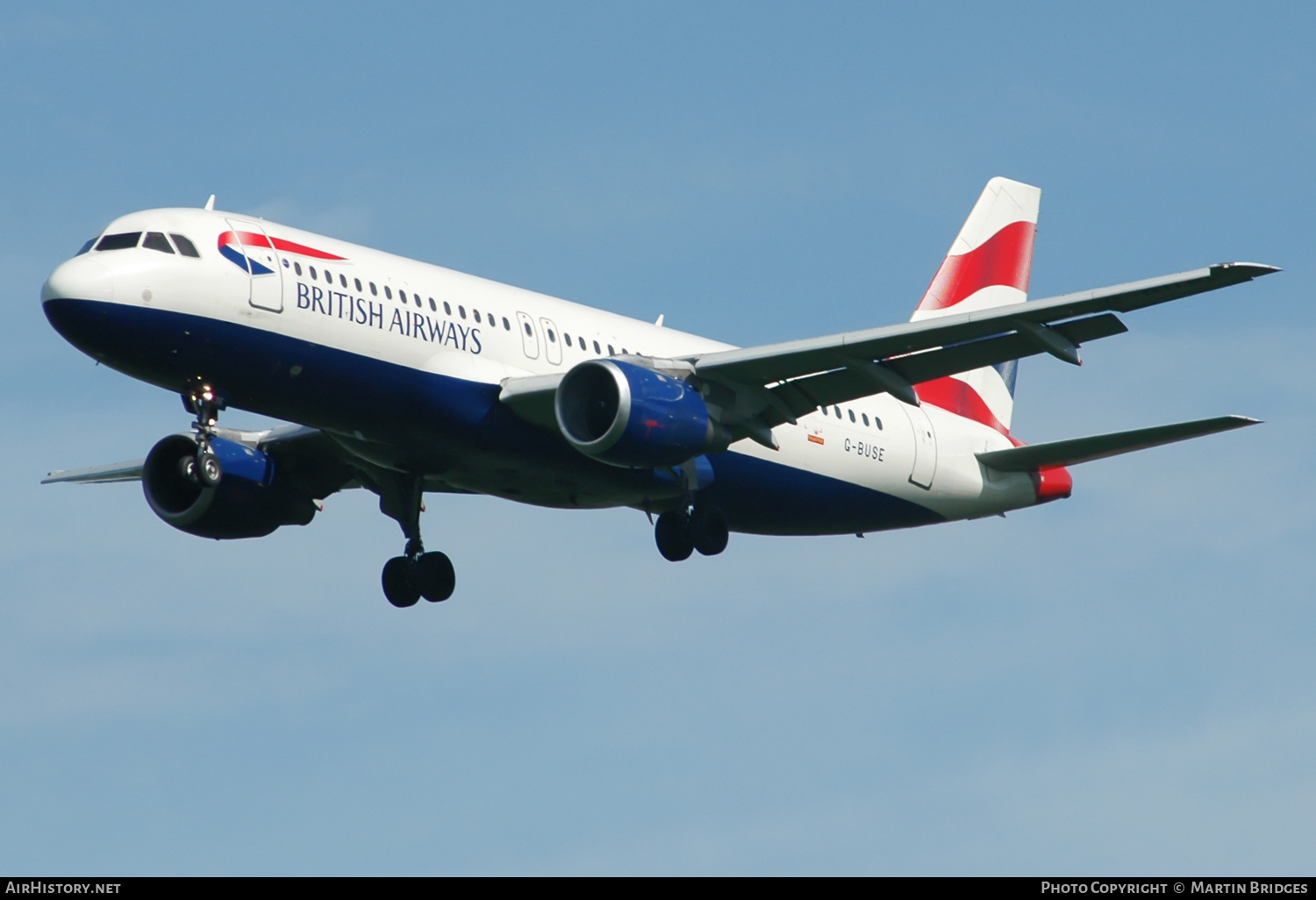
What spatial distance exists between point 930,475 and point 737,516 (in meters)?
4.63

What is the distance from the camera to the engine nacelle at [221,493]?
3422 centimetres

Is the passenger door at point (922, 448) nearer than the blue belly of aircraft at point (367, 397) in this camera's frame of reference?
No

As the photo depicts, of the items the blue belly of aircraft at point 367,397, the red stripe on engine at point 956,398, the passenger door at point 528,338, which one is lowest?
the blue belly of aircraft at point 367,397

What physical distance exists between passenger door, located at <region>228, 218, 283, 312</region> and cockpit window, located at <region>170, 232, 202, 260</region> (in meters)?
0.72

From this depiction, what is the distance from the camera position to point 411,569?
35469 mm

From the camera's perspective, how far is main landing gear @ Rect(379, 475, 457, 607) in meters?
35.2

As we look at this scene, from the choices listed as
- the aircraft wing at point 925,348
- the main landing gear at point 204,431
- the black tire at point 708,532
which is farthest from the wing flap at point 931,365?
the main landing gear at point 204,431

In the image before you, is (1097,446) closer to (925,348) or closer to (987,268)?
(925,348)

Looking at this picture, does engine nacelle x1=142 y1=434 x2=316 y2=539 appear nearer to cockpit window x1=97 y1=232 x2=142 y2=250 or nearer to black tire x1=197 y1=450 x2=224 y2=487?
black tire x1=197 y1=450 x2=224 y2=487

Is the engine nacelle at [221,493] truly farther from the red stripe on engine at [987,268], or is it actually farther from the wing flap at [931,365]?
the red stripe on engine at [987,268]

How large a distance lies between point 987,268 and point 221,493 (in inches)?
751

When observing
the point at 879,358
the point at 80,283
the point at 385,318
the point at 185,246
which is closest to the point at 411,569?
the point at 385,318

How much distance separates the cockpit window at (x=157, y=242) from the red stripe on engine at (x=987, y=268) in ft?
64.0

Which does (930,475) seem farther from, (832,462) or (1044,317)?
(1044,317)
